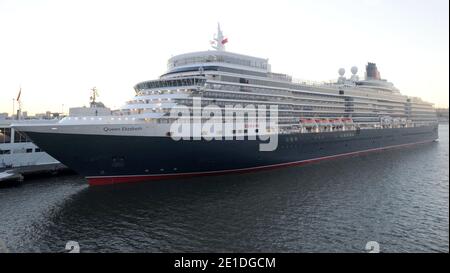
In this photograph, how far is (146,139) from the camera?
2736 centimetres

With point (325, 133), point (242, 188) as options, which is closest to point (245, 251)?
point (242, 188)

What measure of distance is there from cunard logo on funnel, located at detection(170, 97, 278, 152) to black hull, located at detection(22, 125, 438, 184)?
2.30 feet

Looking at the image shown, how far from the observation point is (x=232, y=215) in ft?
68.8

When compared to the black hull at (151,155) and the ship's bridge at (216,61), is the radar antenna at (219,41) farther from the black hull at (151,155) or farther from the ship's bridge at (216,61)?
the black hull at (151,155)

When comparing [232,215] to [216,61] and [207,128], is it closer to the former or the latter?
[207,128]

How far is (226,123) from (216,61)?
29.1ft

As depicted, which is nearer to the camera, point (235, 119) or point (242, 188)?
point (242, 188)

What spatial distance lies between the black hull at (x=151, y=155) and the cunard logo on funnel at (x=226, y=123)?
2.30ft

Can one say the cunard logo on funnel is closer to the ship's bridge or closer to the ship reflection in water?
the ship reflection in water

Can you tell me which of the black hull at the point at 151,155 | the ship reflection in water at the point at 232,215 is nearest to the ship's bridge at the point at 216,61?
the black hull at the point at 151,155

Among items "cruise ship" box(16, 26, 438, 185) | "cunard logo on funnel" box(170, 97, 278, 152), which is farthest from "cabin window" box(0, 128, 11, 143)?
"cunard logo on funnel" box(170, 97, 278, 152)

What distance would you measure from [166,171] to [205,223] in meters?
11.0

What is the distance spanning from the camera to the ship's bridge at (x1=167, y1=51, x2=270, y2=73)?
35.9m
